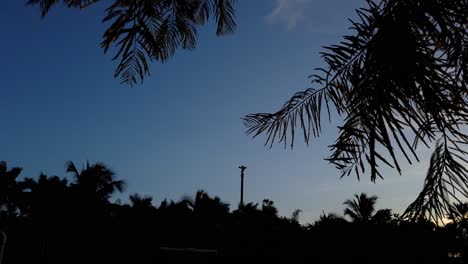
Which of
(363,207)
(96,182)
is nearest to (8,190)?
(96,182)

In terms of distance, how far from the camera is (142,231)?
22.4 meters

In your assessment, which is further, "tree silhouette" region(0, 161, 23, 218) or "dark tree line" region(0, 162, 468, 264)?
"tree silhouette" region(0, 161, 23, 218)

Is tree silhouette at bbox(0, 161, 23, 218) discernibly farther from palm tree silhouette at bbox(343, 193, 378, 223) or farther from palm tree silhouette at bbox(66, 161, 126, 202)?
palm tree silhouette at bbox(343, 193, 378, 223)

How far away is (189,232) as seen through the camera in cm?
2723

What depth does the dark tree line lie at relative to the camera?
53.3 ft

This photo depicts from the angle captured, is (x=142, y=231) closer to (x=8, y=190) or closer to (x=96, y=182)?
(x=96, y=182)

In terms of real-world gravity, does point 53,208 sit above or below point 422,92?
above

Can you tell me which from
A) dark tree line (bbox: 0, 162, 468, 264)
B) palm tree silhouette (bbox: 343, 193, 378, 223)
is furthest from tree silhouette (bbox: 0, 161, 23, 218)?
palm tree silhouette (bbox: 343, 193, 378, 223)

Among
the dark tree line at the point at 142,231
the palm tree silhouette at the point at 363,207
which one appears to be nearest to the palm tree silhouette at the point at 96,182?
the dark tree line at the point at 142,231

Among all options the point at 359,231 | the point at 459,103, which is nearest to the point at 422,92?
the point at 459,103

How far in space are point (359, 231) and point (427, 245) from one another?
1504cm

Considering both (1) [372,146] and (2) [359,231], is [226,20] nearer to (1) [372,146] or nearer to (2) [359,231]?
(1) [372,146]

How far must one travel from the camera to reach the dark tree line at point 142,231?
1624cm

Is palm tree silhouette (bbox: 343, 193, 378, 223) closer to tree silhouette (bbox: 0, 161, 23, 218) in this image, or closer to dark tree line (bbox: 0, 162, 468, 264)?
dark tree line (bbox: 0, 162, 468, 264)
